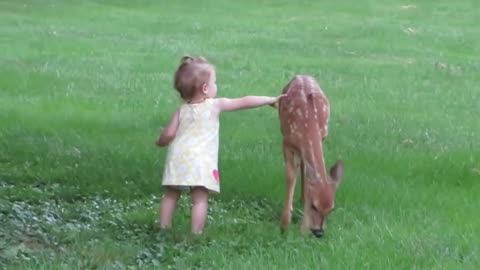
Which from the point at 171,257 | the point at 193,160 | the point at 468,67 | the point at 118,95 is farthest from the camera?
the point at 468,67

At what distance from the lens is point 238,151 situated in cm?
1015

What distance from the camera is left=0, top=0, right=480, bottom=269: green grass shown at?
692 cm

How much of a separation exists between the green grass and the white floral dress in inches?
14.3

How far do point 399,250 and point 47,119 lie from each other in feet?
18.9

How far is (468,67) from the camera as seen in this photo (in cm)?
1811

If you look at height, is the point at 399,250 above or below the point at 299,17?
above

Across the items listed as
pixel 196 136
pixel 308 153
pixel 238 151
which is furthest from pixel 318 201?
pixel 238 151

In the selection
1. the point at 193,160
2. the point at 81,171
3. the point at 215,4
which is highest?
the point at 193,160

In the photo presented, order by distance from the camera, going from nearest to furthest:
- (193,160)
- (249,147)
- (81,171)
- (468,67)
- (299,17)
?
(193,160), (81,171), (249,147), (468,67), (299,17)

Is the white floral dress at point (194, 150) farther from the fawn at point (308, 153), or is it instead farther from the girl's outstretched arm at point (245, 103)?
the fawn at point (308, 153)

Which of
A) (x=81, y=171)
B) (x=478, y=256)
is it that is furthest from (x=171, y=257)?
(x=81, y=171)

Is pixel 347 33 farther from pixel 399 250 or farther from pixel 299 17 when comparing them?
pixel 399 250

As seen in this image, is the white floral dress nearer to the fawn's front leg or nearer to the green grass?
the green grass

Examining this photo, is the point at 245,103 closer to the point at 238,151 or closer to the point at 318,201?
the point at 318,201
